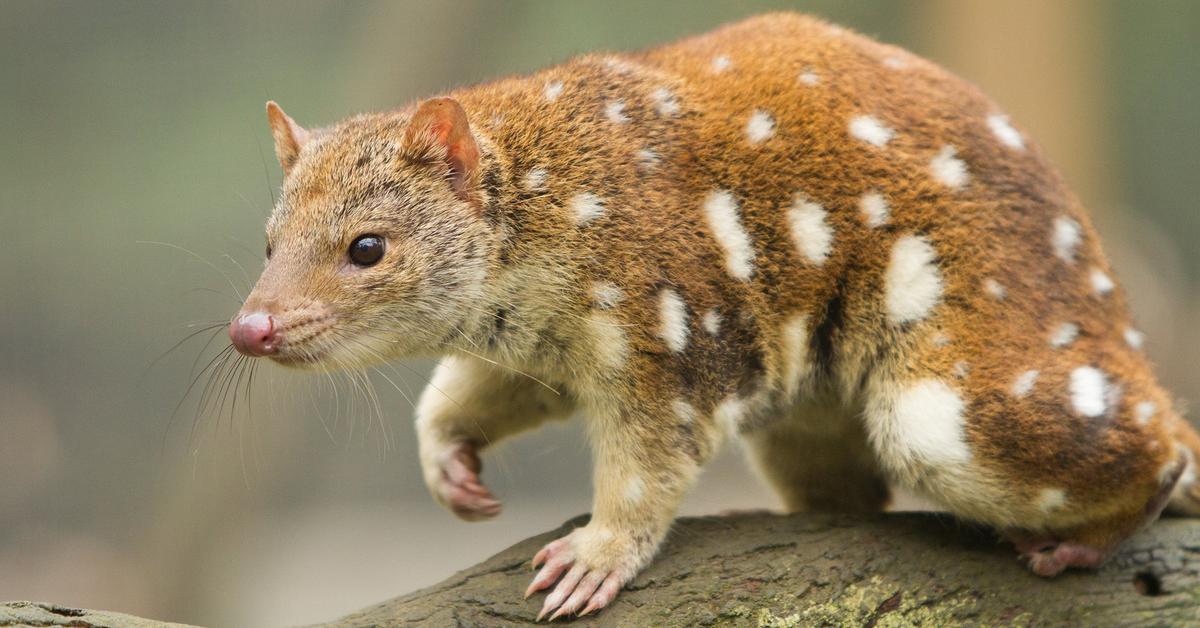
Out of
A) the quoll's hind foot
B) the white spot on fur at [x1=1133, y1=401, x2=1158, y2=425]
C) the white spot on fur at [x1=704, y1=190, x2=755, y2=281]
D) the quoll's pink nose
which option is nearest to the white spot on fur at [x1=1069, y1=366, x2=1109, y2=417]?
the white spot on fur at [x1=1133, y1=401, x2=1158, y2=425]

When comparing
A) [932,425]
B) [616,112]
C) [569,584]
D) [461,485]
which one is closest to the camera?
[569,584]

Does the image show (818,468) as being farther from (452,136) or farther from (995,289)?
(452,136)

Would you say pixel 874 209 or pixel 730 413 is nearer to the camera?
pixel 730 413

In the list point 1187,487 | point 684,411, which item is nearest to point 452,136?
point 684,411

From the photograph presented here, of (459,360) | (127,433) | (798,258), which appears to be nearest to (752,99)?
(798,258)

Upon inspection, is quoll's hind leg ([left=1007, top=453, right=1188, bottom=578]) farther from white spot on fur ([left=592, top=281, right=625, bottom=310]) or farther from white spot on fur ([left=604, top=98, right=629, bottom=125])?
white spot on fur ([left=604, top=98, right=629, bottom=125])

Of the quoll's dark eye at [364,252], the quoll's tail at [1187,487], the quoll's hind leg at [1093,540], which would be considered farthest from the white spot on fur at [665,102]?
the quoll's tail at [1187,487]

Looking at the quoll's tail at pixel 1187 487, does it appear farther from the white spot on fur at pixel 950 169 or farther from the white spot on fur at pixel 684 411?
the white spot on fur at pixel 684 411

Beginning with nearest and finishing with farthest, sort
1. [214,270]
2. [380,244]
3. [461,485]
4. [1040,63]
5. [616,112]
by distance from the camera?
[380,244], [616,112], [461,485], [214,270], [1040,63]
